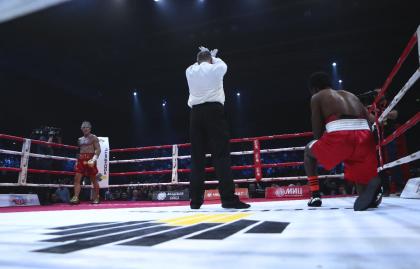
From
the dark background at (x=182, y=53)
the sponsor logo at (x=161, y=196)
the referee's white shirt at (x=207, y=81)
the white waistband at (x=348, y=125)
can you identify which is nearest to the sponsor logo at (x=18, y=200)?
the sponsor logo at (x=161, y=196)

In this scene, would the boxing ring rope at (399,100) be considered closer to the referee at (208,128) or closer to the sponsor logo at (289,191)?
the referee at (208,128)

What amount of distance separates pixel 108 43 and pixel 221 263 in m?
10.5

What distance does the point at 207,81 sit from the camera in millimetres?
2586

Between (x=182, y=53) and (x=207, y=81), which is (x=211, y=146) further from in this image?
(x=182, y=53)

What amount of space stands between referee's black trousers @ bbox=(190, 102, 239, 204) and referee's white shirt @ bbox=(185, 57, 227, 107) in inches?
2.1

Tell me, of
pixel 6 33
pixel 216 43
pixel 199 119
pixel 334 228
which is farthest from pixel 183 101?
pixel 334 228

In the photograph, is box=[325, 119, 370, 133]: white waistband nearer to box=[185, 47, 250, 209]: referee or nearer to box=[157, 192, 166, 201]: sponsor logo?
box=[185, 47, 250, 209]: referee

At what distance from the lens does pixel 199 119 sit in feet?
8.54

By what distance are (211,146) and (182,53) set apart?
28.6 feet

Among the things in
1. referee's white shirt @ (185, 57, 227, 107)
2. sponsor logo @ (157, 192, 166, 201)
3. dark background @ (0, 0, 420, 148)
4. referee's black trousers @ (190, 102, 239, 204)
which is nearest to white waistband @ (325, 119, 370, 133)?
referee's black trousers @ (190, 102, 239, 204)

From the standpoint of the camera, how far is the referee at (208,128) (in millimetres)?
2500

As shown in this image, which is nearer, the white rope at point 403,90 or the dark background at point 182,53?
the white rope at point 403,90

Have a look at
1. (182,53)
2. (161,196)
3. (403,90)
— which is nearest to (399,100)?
(403,90)

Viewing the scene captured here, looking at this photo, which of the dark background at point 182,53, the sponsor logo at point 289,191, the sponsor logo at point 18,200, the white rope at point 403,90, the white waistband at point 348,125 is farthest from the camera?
the dark background at point 182,53
